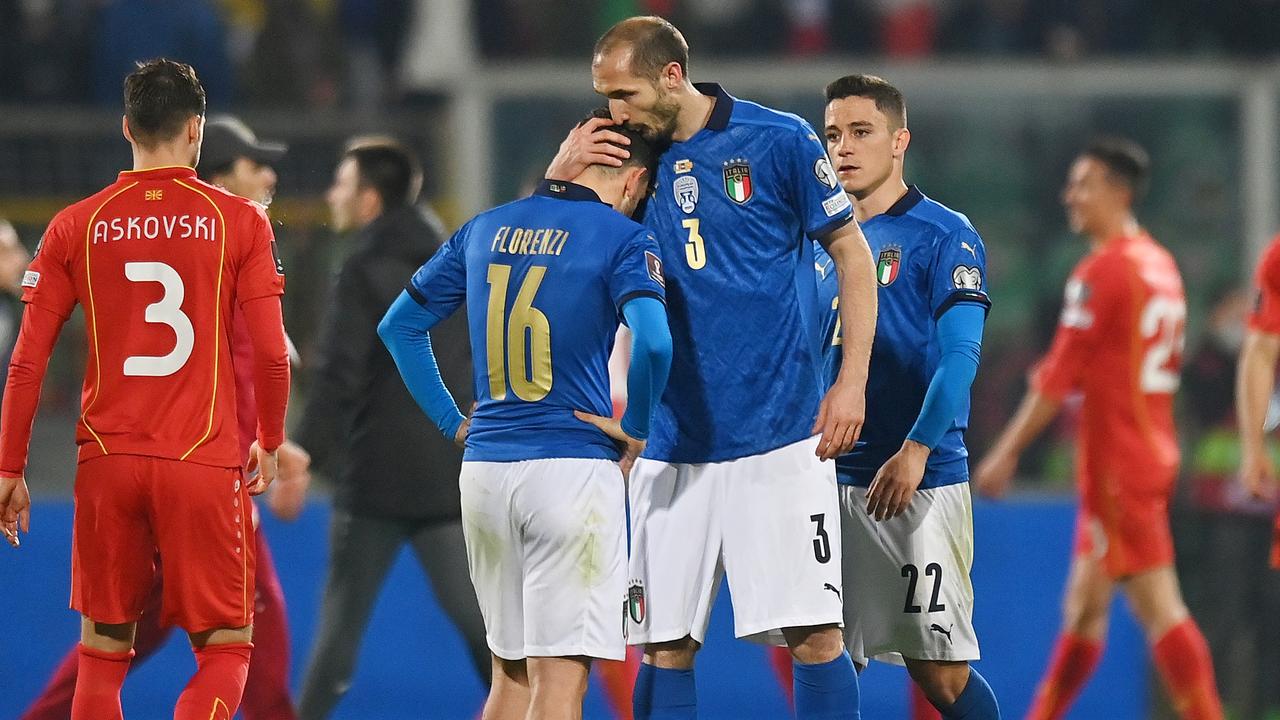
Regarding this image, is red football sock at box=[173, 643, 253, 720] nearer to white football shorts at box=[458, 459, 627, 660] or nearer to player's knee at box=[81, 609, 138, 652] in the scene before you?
player's knee at box=[81, 609, 138, 652]

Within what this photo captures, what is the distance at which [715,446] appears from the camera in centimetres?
477

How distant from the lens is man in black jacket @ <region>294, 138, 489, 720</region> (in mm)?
6219

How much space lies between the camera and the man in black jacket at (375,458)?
6219 mm

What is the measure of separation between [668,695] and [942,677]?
3.09 feet

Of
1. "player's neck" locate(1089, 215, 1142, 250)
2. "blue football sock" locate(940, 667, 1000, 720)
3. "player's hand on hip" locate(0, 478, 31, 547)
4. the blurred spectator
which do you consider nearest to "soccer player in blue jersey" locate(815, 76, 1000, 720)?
"blue football sock" locate(940, 667, 1000, 720)

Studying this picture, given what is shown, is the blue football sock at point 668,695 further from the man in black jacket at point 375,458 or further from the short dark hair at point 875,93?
the short dark hair at point 875,93

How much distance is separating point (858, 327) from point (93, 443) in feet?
6.72

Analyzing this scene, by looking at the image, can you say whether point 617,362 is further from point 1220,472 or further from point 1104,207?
point 1220,472

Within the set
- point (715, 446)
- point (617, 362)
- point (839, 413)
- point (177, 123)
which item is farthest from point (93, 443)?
point (617, 362)

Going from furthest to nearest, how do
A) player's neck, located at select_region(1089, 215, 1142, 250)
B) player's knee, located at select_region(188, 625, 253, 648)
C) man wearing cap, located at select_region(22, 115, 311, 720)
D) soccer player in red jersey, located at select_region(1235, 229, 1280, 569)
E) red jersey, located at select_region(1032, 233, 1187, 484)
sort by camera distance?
player's neck, located at select_region(1089, 215, 1142, 250) < red jersey, located at select_region(1032, 233, 1187, 484) < soccer player in red jersey, located at select_region(1235, 229, 1280, 569) < man wearing cap, located at select_region(22, 115, 311, 720) < player's knee, located at select_region(188, 625, 253, 648)

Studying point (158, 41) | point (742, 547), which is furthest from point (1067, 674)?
point (158, 41)

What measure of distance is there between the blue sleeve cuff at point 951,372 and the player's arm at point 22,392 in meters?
2.38

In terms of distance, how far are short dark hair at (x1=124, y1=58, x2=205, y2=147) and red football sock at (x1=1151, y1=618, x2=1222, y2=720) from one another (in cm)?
442

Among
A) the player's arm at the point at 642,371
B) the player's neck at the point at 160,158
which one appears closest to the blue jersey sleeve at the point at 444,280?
the player's arm at the point at 642,371
